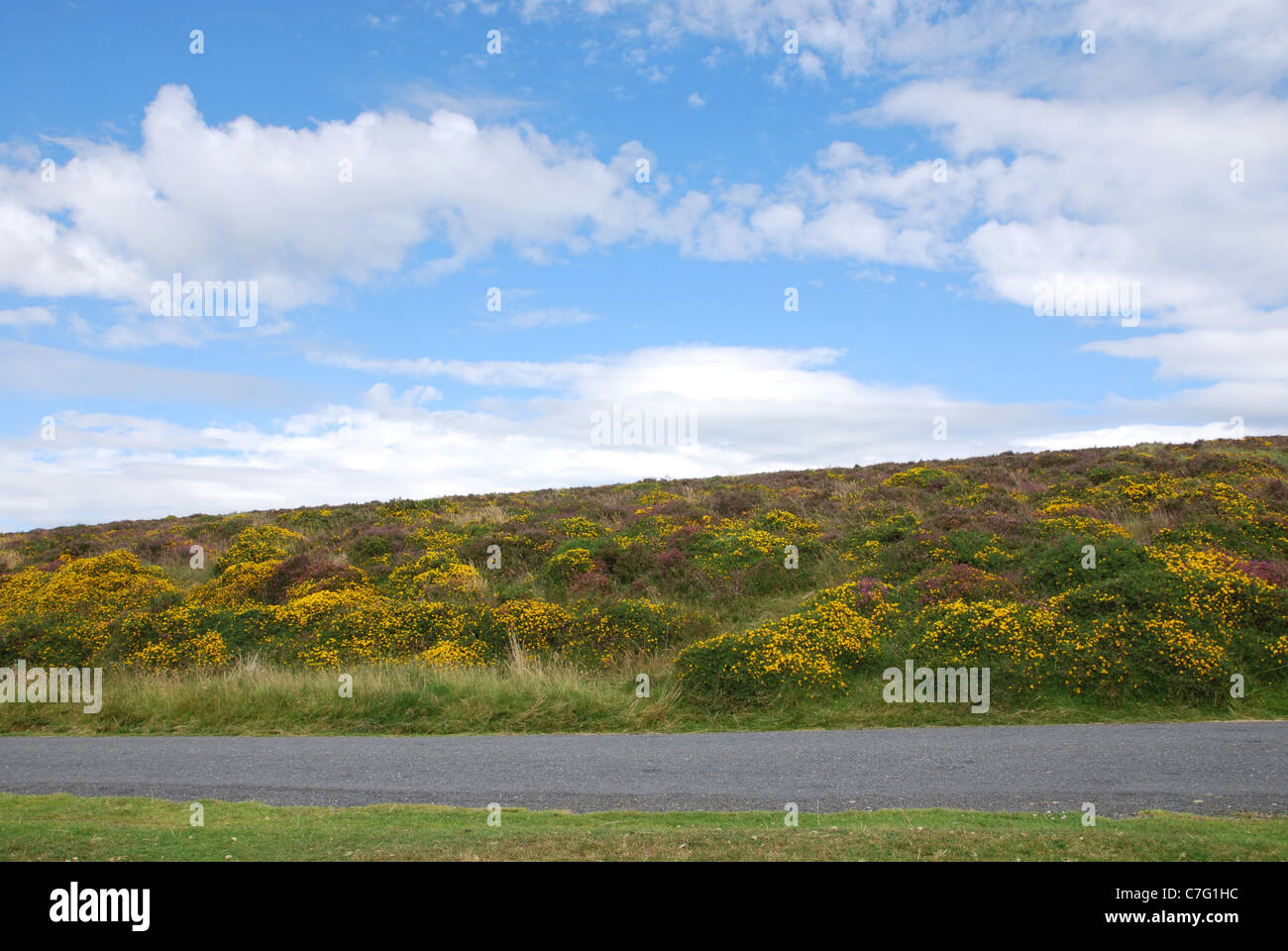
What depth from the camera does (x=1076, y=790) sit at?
7.36 meters

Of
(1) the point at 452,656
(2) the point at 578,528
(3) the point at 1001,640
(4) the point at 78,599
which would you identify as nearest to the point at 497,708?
(1) the point at 452,656

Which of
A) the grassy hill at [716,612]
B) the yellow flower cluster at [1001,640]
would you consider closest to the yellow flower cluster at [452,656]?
the grassy hill at [716,612]

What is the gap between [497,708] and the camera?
11641mm

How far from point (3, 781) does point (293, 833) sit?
4745mm

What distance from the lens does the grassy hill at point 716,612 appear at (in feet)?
38.1

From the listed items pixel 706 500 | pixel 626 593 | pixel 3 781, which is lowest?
pixel 3 781

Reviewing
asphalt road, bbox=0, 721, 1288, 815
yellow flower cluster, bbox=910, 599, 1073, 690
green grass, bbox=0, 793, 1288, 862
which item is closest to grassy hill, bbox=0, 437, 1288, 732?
yellow flower cluster, bbox=910, 599, 1073, 690

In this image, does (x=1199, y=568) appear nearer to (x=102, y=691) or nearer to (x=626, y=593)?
(x=626, y=593)

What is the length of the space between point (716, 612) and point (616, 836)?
10777mm

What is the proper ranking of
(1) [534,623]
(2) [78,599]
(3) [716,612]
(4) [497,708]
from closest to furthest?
(4) [497,708], (1) [534,623], (3) [716,612], (2) [78,599]

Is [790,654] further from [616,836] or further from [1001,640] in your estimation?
[616,836]

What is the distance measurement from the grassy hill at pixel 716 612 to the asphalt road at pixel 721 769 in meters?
1.13

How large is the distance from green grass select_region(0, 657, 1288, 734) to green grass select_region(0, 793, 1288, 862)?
168 inches
